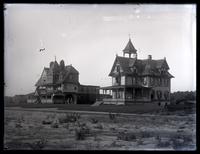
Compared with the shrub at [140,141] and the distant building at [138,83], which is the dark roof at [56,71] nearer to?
the distant building at [138,83]

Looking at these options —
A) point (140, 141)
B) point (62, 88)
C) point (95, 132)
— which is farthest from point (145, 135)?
Answer: point (62, 88)

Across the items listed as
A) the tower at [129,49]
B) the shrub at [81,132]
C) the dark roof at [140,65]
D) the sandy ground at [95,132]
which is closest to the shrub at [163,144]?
the sandy ground at [95,132]

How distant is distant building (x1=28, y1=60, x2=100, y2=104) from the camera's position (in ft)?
24.9

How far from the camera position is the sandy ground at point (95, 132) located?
6.28 m

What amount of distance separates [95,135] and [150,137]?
52.2 inches

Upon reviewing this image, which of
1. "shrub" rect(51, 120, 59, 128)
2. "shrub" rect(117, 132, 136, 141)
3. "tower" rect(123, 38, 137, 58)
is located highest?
"tower" rect(123, 38, 137, 58)

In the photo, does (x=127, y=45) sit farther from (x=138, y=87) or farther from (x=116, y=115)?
(x=138, y=87)

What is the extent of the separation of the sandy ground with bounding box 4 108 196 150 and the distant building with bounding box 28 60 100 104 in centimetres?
57

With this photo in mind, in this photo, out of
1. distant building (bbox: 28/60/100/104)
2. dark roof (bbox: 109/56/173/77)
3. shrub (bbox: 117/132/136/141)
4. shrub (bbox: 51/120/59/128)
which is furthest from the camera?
dark roof (bbox: 109/56/173/77)

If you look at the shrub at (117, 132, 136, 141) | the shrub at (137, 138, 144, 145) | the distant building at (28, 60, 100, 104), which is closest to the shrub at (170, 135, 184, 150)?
the shrub at (137, 138, 144, 145)

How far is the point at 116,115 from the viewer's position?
8.70 metres

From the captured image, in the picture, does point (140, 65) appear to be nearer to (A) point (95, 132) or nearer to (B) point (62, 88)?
(B) point (62, 88)

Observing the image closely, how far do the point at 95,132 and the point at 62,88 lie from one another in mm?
2624

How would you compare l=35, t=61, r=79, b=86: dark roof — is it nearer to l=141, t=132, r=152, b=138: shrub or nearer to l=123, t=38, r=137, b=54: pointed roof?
l=123, t=38, r=137, b=54: pointed roof
